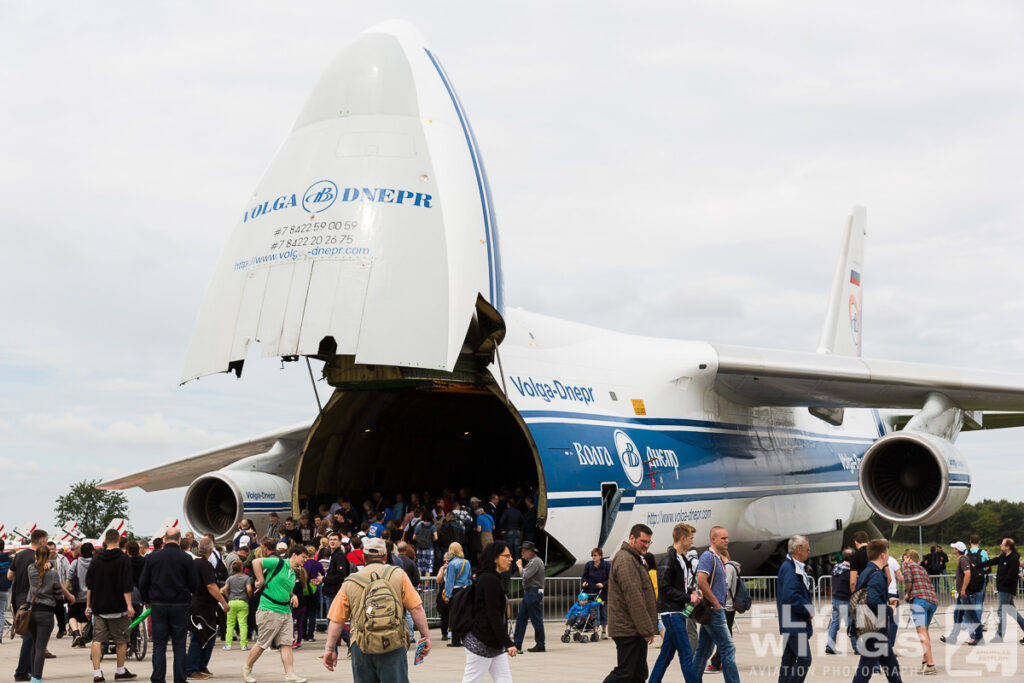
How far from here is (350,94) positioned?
41.8ft

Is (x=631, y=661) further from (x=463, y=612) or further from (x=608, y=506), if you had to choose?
→ (x=608, y=506)

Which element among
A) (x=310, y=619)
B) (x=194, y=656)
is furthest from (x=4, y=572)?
(x=194, y=656)

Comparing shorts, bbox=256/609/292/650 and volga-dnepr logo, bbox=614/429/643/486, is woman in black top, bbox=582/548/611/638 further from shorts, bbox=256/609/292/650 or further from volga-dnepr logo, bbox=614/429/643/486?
shorts, bbox=256/609/292/650

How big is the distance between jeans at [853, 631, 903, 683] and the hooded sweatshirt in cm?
595

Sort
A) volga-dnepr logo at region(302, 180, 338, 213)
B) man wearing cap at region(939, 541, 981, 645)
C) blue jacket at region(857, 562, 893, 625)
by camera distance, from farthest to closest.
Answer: man wearing cap at region(939, 541, 981, 645)
volga-dnepr logo at region(302, 180, 338, 213)
blue jacket at region(857, 562, 893, 625)

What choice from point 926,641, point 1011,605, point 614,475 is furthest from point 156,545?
point 1011,605

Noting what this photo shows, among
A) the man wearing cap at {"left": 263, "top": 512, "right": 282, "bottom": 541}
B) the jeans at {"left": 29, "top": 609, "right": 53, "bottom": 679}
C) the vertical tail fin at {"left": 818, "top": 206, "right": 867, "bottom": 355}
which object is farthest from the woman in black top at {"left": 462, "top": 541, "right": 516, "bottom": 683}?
the vertical tail fin at {"left": 818, "top": 206, "right": 867, "bottom": 355}

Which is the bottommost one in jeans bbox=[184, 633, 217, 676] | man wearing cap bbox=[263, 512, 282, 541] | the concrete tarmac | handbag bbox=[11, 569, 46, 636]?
the concrete tarmac

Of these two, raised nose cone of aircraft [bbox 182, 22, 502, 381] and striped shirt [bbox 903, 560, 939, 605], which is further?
raised nose cone of aircraft [bbox 182, 22, 502, 381]

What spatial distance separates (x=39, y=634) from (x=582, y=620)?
19.0 feet

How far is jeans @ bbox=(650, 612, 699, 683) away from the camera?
7.80m

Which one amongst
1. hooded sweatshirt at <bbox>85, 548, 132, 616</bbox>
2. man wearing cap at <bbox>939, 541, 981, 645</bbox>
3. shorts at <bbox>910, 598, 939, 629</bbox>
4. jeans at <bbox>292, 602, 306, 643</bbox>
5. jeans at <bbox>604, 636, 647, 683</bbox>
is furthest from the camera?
man wearing cap at <bbox>939, 541, 981, 645</bbox>

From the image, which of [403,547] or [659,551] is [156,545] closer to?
[403,547]

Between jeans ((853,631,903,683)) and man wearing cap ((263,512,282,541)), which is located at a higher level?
man wearing cap ((263,512,282,541))
